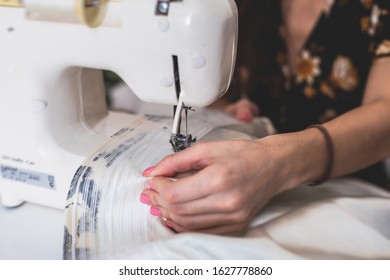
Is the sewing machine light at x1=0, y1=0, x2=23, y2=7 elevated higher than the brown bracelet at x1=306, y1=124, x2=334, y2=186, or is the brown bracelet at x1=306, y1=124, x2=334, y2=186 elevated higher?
the sewing machine light at x1=0, y1=0, x2=23, y2=7

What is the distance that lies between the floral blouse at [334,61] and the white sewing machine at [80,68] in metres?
0.38

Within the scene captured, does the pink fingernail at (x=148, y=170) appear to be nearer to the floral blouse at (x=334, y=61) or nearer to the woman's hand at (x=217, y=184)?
Answer: the woman's hand at (x=217, y=184)

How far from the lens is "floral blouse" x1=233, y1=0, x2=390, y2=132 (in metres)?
0.88

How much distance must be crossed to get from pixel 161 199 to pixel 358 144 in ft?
1.11

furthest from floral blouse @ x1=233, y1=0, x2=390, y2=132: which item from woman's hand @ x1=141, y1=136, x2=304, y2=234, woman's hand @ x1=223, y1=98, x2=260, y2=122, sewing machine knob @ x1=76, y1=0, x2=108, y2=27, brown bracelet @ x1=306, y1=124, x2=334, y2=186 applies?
sewing machine knob @ x1=76, y1=0, x2=108, y2=27

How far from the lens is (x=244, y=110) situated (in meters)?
1.02

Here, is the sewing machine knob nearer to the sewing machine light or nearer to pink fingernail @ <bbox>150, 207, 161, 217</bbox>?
the sewing machine light

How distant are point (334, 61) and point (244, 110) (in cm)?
22

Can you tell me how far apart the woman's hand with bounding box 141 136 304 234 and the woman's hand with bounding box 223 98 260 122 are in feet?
1.32

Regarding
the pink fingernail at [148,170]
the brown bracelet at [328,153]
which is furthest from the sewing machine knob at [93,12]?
the brown bracelet at [328,153]

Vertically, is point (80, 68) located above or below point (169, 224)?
above

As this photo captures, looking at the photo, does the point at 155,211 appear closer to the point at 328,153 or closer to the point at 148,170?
the point at 148,170

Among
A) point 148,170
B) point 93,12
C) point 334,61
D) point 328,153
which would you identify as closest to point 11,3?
point 93,12

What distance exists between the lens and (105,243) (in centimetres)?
58
